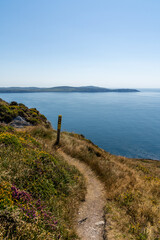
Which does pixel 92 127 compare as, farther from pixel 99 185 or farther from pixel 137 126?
pixel 99 185

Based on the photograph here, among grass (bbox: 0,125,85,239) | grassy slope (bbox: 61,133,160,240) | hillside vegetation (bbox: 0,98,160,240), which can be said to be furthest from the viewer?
grassy slope (bbox: 61,133,160,240)

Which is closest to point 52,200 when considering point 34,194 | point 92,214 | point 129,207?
point 34,194

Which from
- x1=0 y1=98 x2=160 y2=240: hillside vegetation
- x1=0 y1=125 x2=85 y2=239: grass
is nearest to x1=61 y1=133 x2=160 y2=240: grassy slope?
x1=0 y1=98 x2=160 y2=240: hillside vegetation

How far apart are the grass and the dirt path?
0.32 meters

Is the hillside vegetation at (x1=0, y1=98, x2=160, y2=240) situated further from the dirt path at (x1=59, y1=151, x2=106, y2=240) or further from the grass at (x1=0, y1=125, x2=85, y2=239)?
the dirt path at (x1=59, y1=151, x2=106, y2=240)

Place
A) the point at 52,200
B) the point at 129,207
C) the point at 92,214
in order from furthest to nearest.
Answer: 1. the point at 129,207
2. the point at 92,214
3. the point at 52,200

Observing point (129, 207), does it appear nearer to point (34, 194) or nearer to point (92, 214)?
point (92, 214)

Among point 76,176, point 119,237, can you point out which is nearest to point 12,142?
point 76,176

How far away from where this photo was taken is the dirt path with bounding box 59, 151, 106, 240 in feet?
15.3

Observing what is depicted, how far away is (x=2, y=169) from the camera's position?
4.92m

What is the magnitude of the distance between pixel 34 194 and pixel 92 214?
2.41m

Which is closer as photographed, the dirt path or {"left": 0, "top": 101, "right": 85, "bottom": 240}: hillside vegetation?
{"left": 0, "top": 101, "right": 85, "bottom": 240}: hillside vegetation

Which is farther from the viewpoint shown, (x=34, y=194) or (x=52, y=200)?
(x=52, y=200)

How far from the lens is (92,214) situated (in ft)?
18.3
